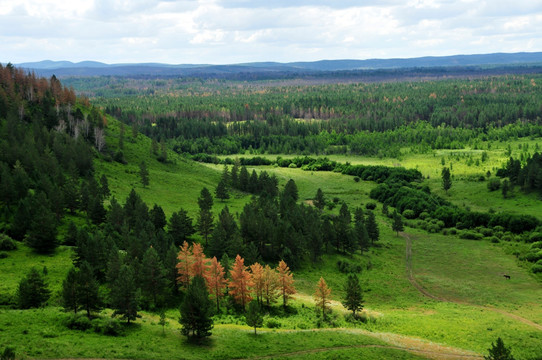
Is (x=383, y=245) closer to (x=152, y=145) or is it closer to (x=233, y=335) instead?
(x=233, y=335)

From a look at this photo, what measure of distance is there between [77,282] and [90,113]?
15101cm

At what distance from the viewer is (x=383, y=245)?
117 m

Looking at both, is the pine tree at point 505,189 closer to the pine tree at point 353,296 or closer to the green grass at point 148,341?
the pine tree at point 353,296

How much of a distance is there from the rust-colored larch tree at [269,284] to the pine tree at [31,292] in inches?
1184

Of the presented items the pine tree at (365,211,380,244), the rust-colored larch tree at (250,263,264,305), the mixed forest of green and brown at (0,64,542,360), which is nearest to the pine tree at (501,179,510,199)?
→ the mixed forest of green and brown at (0,64,542,360)

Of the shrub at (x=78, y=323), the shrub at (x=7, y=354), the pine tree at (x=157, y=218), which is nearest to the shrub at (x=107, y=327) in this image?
the shrub at (x=78, y=323)

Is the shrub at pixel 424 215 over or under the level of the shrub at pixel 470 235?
over

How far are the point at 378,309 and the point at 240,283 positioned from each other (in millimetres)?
24694

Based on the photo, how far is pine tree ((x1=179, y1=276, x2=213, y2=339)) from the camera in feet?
168

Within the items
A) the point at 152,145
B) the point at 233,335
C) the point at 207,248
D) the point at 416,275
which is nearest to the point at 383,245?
the point at 416,275

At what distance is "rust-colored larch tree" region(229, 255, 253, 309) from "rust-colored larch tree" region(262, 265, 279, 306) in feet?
8.36

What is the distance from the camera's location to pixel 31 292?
56.4m

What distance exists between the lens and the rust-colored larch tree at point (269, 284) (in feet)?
227

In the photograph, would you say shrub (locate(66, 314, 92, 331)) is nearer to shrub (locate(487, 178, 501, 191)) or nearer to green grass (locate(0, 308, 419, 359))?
green grass (locate(0, 308, 419, 359))
